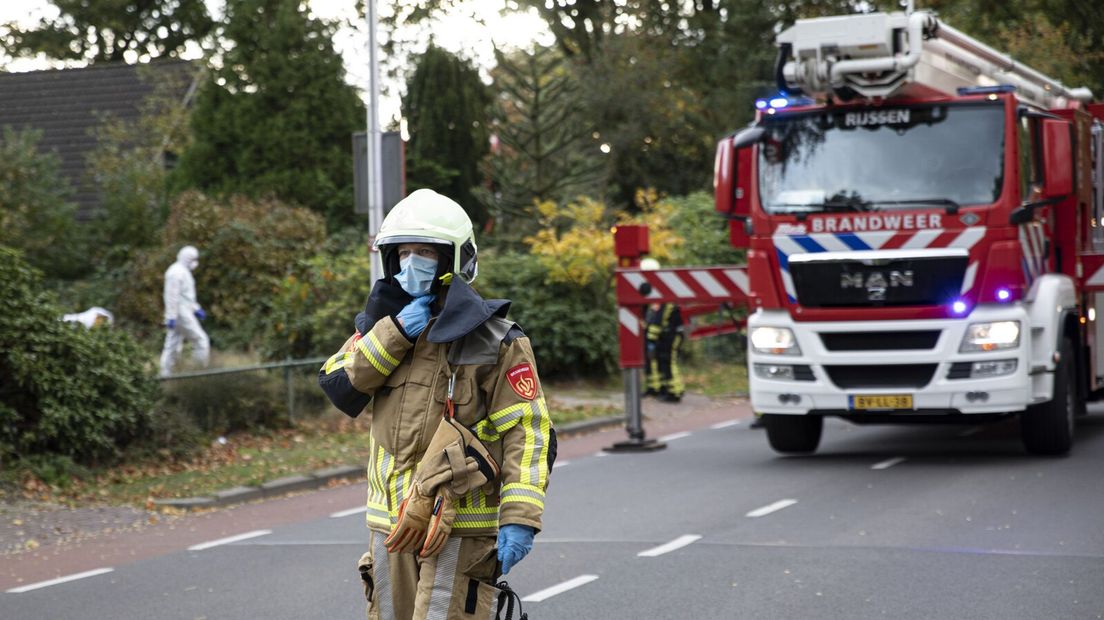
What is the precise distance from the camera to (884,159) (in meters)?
11.8

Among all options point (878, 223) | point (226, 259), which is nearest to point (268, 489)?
point (878, 223)

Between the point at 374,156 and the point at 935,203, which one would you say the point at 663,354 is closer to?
the point at 374,156

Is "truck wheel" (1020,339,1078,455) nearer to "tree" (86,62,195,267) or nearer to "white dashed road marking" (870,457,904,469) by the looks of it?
"white dashed road marking" (870,457,904,469)

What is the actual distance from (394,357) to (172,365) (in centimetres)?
1253

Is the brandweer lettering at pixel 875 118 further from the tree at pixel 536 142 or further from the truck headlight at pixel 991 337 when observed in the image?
the tree at pixel 536 142

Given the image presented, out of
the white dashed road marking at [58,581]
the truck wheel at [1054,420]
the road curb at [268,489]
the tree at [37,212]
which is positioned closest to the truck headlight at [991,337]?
the truck wheel at [1054,420]

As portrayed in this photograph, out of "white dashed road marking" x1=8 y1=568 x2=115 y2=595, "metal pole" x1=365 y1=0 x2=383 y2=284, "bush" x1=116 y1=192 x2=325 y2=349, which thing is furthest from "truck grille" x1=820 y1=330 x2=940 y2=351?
"bush" x1=116 y1=192 x2=325 y2=349

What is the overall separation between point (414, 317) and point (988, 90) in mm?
8543

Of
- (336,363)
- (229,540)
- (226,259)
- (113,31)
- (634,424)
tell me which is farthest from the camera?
(113,31)

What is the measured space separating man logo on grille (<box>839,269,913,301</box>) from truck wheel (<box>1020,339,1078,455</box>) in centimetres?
155

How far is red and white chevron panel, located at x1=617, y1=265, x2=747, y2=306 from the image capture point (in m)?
13.9

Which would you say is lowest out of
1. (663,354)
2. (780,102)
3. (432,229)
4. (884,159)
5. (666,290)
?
(663,354)

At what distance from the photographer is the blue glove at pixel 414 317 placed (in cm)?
434

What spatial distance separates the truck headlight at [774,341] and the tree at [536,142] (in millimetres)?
12277
